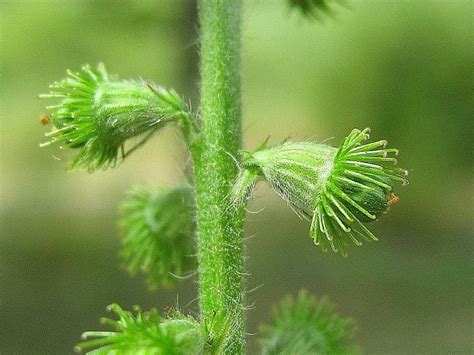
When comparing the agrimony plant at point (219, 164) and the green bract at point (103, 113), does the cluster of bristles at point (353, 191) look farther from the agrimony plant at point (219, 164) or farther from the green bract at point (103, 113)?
the green bract at point (103, 113)

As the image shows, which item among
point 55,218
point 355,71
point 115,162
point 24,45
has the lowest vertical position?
point 55,218

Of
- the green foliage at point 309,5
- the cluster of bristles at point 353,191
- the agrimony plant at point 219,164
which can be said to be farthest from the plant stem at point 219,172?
the green foliage at point 309,5

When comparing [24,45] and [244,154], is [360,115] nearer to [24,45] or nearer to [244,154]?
[24,45]

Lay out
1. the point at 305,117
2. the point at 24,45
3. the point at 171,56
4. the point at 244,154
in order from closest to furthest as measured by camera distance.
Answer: the point at 244,154, the point at 171,56, the point at 24,45, the point at 305,117

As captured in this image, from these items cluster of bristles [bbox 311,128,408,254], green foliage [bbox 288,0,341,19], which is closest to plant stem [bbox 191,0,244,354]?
cluster of bristles [bbox 311,128,408,254]

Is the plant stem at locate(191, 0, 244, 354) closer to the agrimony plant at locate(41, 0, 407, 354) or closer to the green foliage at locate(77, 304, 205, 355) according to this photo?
the agrimony plant at locate(41, 0, 407, 354)

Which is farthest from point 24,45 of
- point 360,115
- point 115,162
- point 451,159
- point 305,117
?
point 115,162
